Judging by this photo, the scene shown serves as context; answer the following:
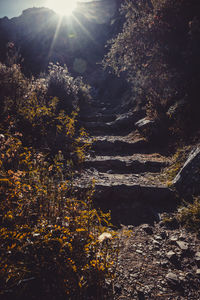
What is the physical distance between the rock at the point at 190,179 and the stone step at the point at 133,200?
27 centimetres

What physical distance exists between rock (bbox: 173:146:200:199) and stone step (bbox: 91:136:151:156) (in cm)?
285

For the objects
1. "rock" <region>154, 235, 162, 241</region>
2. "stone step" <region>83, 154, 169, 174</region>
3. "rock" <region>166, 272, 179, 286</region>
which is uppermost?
"stone step" <region>83, 154, 169, 174</region>

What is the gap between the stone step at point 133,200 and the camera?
3846 mm

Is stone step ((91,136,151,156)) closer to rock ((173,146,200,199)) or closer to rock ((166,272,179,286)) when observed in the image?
rock ((173,146,200,199))

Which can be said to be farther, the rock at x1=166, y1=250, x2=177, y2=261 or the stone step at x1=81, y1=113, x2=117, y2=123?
the stone step at x1=81, y1=113, x2=117, y2=123

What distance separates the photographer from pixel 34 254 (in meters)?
1.93

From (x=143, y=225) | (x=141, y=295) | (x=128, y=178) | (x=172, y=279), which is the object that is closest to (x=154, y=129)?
(x=128, y=178)

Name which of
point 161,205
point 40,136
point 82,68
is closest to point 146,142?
point 161,205

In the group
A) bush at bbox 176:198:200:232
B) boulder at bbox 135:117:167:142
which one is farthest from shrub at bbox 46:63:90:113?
bush at bbox 176:198:200:232

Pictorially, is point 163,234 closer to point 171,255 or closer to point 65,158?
point 171,255

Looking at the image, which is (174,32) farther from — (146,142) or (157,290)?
(157,290)

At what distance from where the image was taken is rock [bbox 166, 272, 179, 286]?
2271mm

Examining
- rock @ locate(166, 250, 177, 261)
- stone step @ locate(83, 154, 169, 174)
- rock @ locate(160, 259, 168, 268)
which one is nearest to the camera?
rock @ locate(160, 259, 168, 268)

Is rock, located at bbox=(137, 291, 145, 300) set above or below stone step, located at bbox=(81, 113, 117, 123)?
below
